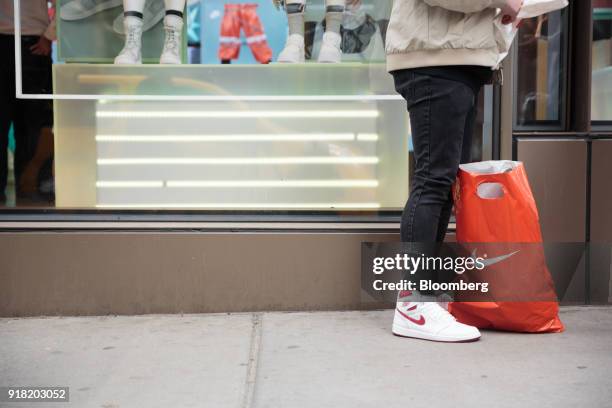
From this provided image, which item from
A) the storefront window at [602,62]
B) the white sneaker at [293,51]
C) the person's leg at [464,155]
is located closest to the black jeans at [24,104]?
the white sneaker at [293,51]

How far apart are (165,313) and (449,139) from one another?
165 centimetres

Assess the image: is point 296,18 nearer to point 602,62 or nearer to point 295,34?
point 295,34

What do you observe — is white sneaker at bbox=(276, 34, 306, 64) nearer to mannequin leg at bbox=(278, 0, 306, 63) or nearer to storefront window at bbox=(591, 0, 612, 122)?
mannequin leg at bbox=(278, 0, 306, 63)

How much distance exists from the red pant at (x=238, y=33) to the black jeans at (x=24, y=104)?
2.94 feet

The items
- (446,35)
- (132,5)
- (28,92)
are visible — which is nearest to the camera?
(446,35)

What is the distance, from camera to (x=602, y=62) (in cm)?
437

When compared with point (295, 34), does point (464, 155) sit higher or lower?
lower

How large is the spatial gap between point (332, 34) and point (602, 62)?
1413 millimetres

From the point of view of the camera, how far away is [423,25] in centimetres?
339

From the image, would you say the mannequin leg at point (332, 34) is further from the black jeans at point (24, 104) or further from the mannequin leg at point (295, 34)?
the black jeans at point (24, 104)

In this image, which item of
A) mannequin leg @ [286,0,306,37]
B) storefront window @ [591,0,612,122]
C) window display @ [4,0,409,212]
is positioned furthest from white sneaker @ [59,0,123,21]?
storefront window @ [591,0,612,122]

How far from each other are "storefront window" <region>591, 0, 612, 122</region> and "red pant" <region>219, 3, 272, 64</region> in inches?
66.4

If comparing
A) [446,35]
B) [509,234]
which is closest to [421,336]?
[509,234]

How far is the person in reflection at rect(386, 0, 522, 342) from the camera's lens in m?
3.39
